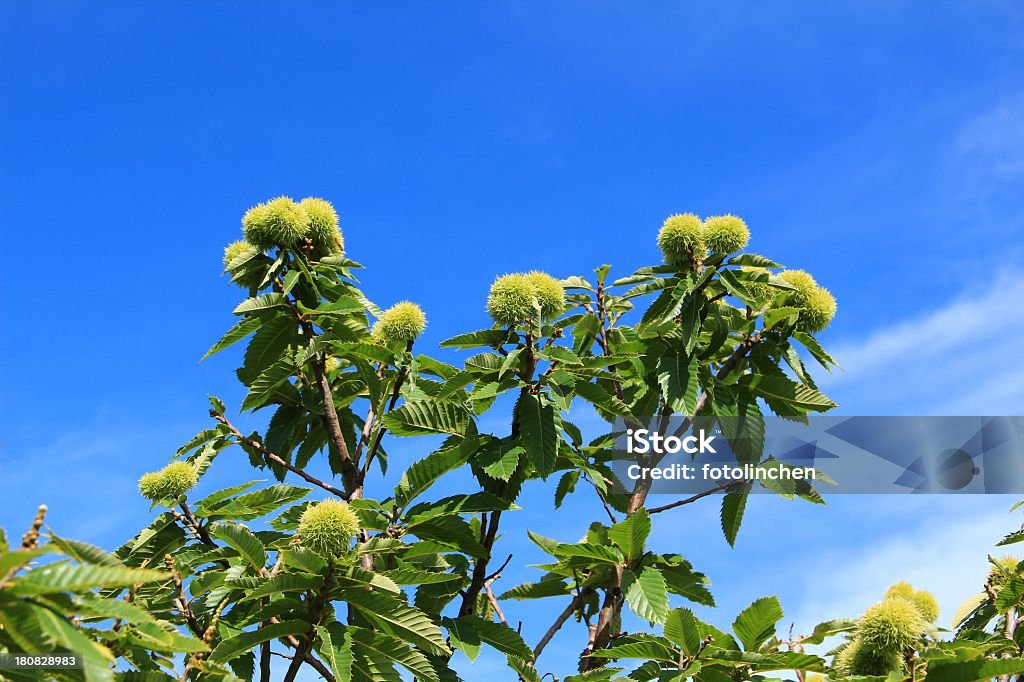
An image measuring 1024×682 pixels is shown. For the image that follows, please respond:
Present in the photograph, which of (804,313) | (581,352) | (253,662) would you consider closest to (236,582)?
(253,662)

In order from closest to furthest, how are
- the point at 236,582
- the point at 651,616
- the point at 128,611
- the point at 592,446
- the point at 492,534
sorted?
the point at 128,611, the point at 236,582, the point at 651,616, the point at 492,534, the point at 592,446

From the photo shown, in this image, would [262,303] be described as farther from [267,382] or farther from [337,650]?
[337,650]

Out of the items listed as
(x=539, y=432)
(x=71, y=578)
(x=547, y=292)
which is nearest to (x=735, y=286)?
(x=547, y=292)

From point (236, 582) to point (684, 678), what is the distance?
1577 mm

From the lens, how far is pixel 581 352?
14.3 feet

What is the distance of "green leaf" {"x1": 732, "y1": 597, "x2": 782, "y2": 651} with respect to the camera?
349 cm

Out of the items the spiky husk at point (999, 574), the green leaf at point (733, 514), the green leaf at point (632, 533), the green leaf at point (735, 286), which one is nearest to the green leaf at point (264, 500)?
the green leaf at point (632, 533)

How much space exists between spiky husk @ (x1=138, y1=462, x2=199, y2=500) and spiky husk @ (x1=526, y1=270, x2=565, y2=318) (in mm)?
1599

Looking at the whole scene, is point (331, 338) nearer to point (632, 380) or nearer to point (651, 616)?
point (632, 380)

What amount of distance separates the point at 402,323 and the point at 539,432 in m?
0.91

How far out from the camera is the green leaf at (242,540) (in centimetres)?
325

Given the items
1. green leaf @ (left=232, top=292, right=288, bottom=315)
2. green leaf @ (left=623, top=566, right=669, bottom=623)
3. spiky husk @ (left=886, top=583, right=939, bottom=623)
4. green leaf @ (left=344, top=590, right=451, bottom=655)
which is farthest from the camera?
green leaf @ (left=232, top=292, right=288, bottom=315)

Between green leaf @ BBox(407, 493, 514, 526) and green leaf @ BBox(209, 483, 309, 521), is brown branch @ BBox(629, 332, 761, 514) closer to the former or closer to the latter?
green leaf @ BBox(407, 493, 514, 526)

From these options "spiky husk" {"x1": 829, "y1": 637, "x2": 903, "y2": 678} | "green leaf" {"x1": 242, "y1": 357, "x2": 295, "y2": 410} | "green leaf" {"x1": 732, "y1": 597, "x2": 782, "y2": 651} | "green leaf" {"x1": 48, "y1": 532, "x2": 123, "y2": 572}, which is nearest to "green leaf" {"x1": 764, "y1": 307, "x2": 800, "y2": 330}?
"green leaf" {"x1": 732, "y1": 597, "x2": 782, "y2": 651}
